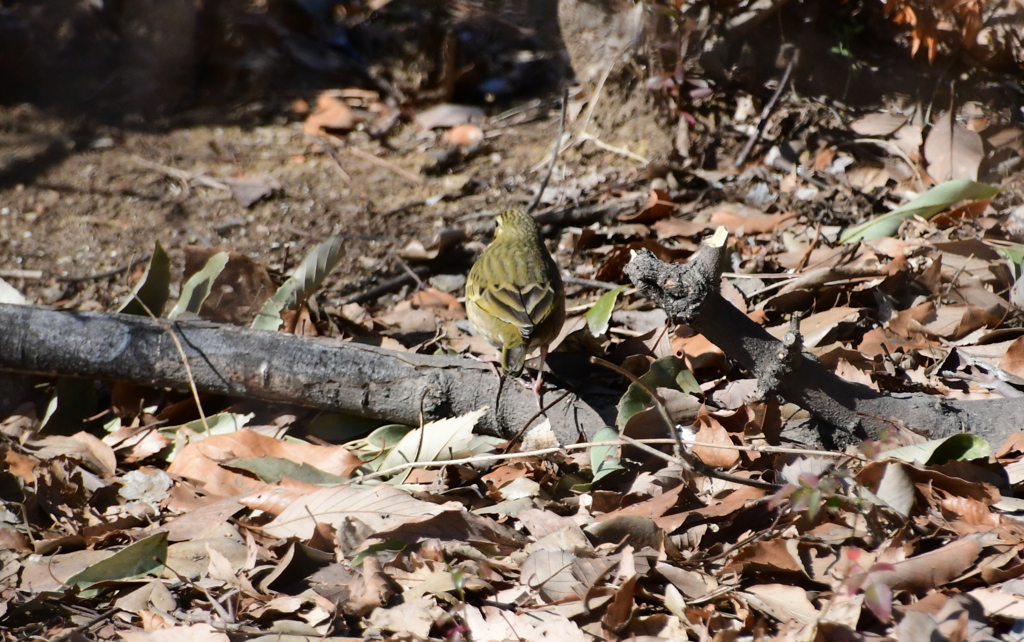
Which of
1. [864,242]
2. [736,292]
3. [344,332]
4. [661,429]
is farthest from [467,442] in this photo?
[864,242]

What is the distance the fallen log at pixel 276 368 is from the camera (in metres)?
4.18

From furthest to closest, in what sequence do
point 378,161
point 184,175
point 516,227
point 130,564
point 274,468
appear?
point 378,161 < point 184,175 < point 516,227 < point 274,468 < point 130,564

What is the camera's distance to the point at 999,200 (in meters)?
5.36

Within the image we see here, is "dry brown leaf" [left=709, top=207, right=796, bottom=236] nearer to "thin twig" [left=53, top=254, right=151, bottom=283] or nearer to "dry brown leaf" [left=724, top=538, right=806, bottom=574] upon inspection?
"dry brown leaf" [left=724, top=538, right=806, bottom=574]

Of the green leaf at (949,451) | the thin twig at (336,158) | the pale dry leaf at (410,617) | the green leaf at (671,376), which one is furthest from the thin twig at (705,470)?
the thin twig at (336,158)

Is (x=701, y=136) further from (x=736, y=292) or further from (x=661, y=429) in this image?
(x=661, y=429)

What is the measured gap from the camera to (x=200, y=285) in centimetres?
502

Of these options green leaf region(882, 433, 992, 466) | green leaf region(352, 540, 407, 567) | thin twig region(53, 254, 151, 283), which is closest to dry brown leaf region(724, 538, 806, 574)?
green leaf region(882, 433, 992, 466)

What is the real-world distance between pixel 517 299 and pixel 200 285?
1947 millimetres

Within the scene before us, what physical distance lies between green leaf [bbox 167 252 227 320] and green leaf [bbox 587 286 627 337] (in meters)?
2.12

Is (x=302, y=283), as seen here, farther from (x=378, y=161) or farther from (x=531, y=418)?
(x=378, y=161)

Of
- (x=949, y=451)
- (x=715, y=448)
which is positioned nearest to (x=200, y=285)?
(x=715, y=448)

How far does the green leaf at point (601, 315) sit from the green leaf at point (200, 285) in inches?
83.5

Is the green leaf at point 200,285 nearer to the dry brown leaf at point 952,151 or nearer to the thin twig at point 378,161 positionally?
the thin twig at point 378,161
